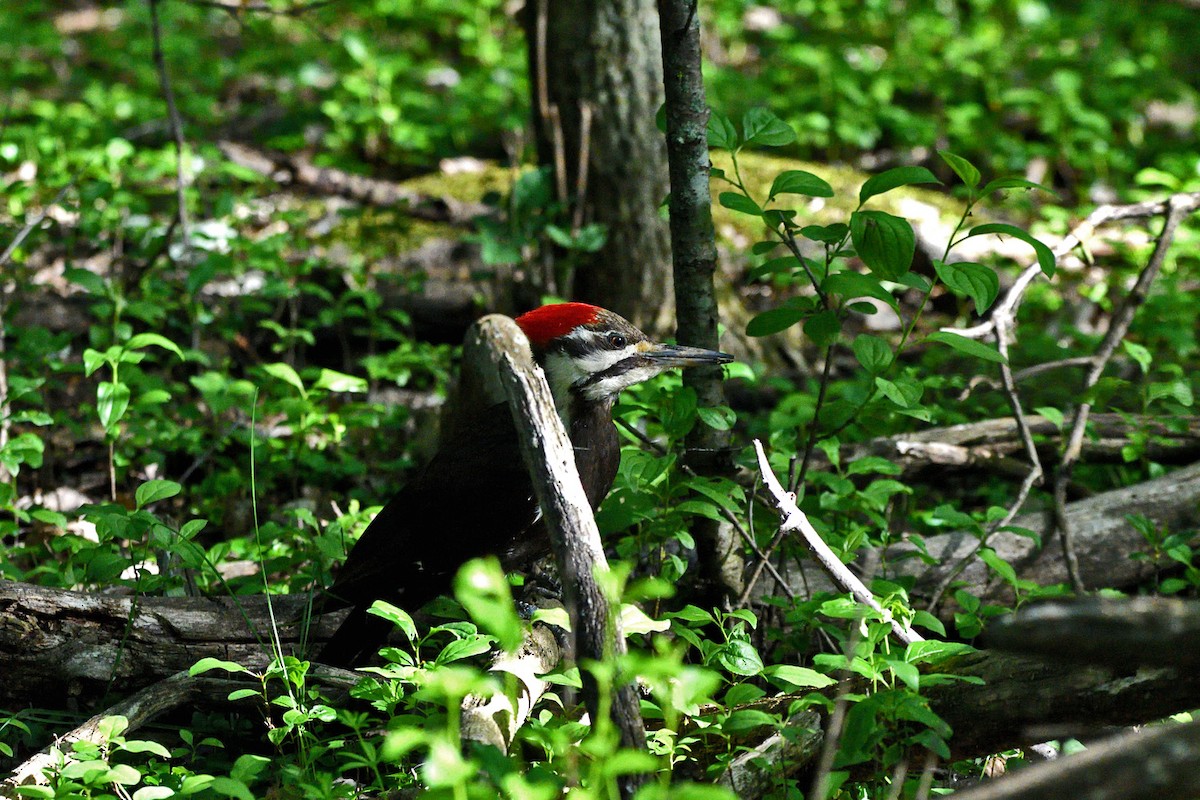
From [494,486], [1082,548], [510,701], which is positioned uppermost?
[494,486]

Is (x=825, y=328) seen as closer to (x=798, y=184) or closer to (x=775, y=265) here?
(x=775, y=265)

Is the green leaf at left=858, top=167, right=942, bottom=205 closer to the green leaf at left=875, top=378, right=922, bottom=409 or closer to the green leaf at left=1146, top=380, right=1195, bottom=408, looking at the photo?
the green leaf at left=875, top=378, right=922, bottom=409

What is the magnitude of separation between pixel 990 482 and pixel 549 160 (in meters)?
2.35

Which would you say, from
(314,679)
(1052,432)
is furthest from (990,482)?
(314,679)

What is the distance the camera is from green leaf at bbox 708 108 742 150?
8.49ft

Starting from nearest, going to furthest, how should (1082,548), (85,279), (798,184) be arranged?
(798,184) < (1082,548) < (85,279)

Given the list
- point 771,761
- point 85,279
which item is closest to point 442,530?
point 771,761

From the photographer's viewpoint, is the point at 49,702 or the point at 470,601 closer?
the point at 470,601

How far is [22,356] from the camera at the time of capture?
4180 mm

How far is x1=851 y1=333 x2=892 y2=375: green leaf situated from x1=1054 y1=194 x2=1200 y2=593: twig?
944mm

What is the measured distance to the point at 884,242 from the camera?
2.33m

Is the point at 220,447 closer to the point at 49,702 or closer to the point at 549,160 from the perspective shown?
the point at 49,702

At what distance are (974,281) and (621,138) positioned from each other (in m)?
2.62

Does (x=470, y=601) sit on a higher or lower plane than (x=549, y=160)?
lower
